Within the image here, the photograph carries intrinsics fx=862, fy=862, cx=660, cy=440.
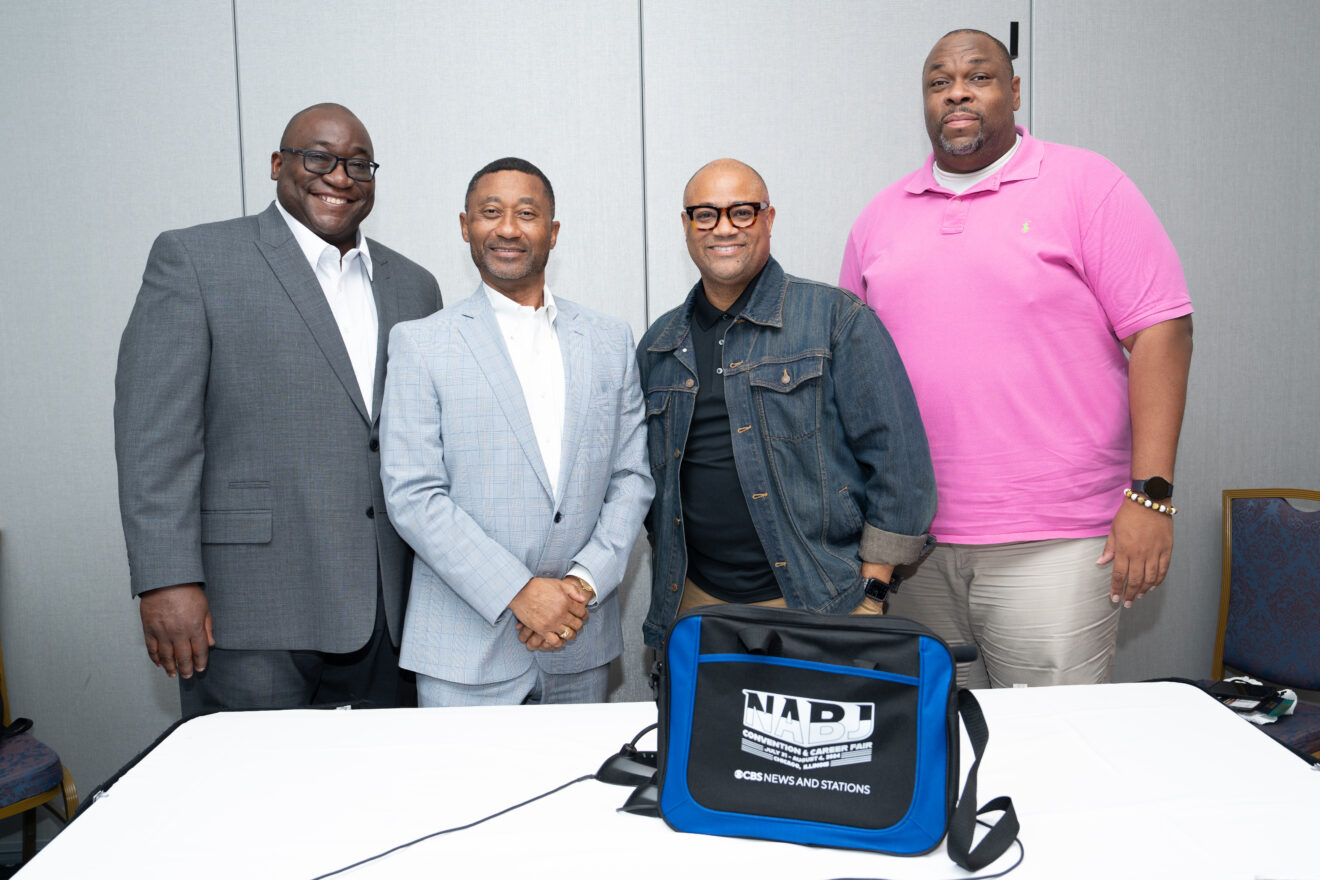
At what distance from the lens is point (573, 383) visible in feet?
6.20

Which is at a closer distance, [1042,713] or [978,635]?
[1042,713]

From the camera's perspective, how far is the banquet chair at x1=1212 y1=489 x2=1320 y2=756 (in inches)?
102

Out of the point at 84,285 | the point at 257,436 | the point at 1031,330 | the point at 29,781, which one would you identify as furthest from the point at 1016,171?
the point at 29,781

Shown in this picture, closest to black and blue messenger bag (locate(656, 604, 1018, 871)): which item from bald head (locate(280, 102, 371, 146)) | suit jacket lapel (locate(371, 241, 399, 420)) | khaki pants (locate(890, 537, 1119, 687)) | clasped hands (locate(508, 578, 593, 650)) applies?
clasped hands (locate(508, 578, 593, 650))

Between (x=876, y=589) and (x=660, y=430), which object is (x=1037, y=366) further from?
(x=660, y=430)

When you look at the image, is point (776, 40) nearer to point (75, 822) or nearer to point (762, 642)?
point (762, 642)

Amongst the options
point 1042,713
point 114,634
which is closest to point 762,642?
point 1042,713

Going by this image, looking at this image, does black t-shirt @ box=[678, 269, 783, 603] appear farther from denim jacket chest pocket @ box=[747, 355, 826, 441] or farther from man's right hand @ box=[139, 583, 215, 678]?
man's right hand @ box=[139, 583, 215, 678]

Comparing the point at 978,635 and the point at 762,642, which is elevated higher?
the point at 762,642

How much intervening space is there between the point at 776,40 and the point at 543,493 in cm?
186

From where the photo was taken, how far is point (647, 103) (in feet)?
9.34

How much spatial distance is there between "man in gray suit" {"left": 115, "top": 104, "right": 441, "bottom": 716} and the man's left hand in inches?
64.3

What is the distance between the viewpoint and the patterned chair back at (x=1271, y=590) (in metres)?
2.58

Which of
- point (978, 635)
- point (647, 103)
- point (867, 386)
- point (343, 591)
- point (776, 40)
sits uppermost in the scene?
point (776, 40)
